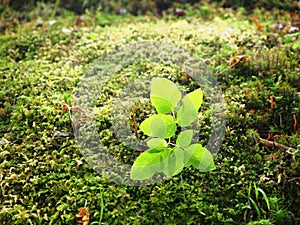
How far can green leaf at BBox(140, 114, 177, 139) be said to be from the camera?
1.75m

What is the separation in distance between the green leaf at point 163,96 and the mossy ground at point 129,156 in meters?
0.37

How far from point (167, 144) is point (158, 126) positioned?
10 cm

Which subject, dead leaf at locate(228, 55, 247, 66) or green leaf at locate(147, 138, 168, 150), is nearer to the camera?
green leaf at locate(147, 138, 168, 150)

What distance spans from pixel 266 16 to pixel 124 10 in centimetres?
132

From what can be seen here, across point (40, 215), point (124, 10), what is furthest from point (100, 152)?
point (124, 10)

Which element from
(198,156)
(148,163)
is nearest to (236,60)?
(198,156)

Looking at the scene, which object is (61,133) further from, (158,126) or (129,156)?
(158,126)

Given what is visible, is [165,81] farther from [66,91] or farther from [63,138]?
[66,91]

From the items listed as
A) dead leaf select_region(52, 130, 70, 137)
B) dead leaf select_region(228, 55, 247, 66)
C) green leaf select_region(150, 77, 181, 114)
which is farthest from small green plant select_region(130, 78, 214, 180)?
dead leaf select_region(228, 55, 247, 66)

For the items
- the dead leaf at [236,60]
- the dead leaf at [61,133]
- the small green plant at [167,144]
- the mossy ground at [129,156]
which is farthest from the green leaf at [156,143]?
the dead leaf at [236,60]

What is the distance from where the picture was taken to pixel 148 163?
1760mm

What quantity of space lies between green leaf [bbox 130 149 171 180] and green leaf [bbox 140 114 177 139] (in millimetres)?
81

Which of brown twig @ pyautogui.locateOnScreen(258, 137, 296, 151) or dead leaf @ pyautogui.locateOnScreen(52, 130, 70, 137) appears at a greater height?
brown twig @ pyautogui.locateOnScreen(258, 137, 296, 151)

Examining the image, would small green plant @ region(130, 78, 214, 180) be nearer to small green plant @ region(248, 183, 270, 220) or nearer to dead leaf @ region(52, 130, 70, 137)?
small green plant @ region(248, 183, 270, 220)
